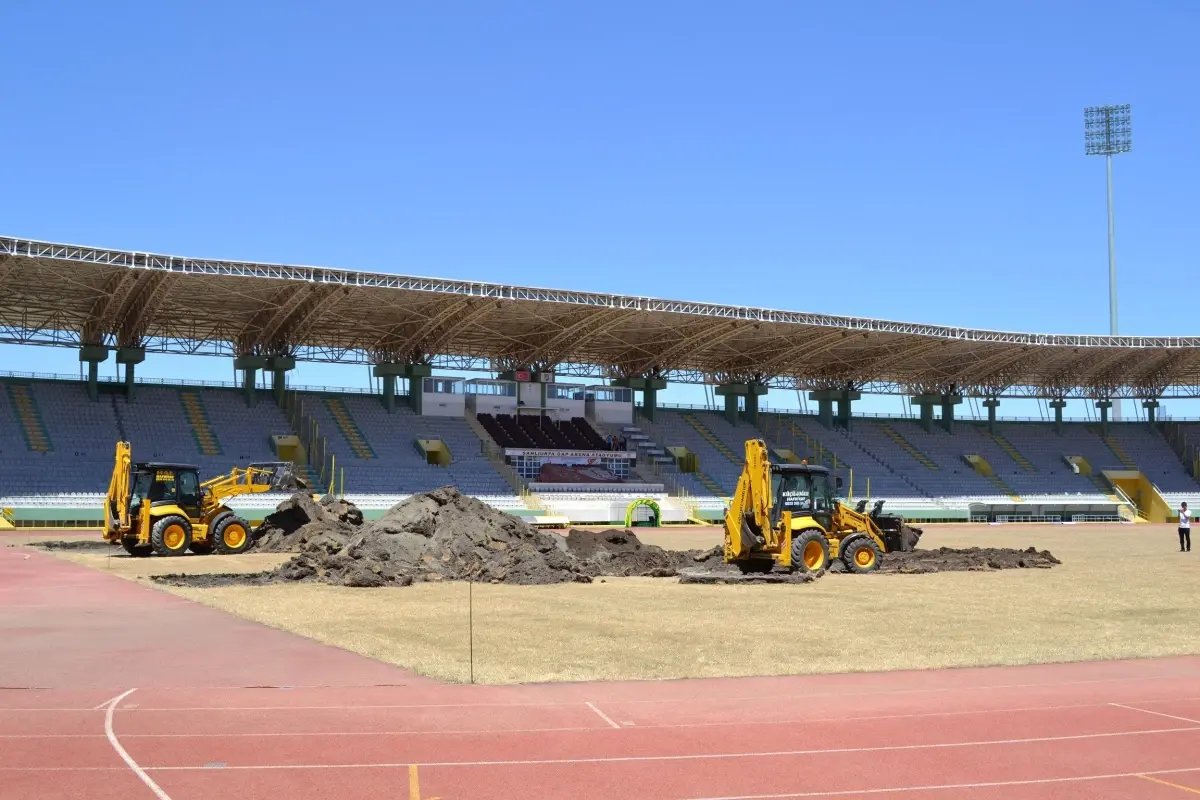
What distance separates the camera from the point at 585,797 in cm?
777

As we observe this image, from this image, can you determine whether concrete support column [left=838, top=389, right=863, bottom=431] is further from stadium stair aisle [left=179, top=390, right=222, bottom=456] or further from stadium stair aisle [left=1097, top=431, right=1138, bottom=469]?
stadium stair aisle [left=179, top=390, right=222, bottom=456]

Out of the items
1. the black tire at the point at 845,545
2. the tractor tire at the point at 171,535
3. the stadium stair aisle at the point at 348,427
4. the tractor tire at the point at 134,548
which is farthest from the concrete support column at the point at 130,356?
the black tire at the point at 845,545

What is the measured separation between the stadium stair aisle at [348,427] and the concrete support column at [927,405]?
42789 millimetres

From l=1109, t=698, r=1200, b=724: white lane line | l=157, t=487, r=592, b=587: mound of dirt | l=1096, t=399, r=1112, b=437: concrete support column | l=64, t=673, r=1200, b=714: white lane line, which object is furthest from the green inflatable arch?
l=1109, t=698, r=1200, b=724: white lane line

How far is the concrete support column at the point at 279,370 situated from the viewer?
205ft

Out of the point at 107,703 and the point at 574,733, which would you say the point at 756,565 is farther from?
the point at 107,703

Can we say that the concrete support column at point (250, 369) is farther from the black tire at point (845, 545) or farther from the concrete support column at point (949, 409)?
the concrete support column at point (949, 409)

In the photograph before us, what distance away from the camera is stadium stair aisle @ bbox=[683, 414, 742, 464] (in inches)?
2886

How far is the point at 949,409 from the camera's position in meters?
83.6

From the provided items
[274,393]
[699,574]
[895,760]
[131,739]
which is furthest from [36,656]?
[274,393]

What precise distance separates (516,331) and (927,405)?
116 feet

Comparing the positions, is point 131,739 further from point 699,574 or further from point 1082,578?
point 1082,578

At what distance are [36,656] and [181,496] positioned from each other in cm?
2082

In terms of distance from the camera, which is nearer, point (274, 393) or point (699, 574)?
point (699, 574)
